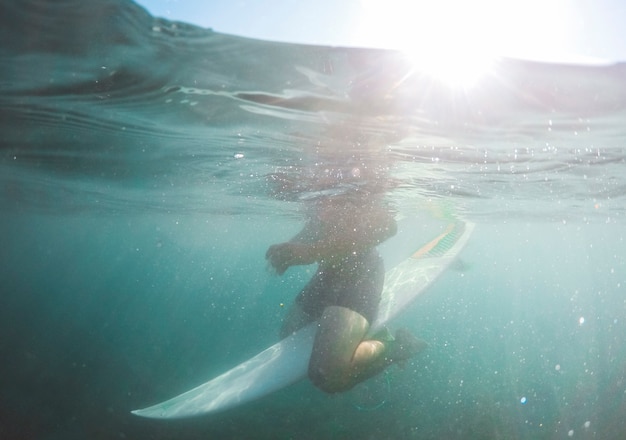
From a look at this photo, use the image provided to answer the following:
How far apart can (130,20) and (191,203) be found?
54.6ft

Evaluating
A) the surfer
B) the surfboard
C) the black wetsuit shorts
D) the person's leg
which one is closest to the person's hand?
the surfer

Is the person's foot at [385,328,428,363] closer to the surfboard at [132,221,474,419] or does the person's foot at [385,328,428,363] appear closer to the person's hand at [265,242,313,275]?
the surfboard at [132,221,474,419]

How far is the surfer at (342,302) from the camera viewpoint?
21.1 ft

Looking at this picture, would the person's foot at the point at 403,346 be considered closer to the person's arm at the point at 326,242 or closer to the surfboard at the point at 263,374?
the surfboard at the point at 263,374

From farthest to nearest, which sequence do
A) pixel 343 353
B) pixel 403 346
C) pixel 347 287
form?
1. pixel 347 287
2. pixel 403 346
3. pixel 343 353

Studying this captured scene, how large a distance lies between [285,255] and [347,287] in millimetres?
1385

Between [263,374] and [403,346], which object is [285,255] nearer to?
[263,374]

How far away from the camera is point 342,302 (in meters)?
8.16

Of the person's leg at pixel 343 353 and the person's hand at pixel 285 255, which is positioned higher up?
the person's hand at pixel 285 255

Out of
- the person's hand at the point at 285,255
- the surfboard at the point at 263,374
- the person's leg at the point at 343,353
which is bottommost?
the surfboard at the point at 263,374

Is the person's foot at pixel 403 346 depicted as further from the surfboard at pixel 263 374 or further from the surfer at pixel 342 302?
the surfboard at pixel 263 374

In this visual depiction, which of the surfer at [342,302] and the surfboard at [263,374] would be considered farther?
the surfboard at [263,374]

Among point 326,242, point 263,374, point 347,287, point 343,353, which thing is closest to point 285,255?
point 326,242

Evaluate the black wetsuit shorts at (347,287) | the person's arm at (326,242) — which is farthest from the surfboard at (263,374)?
the person's arm at (326,242)
